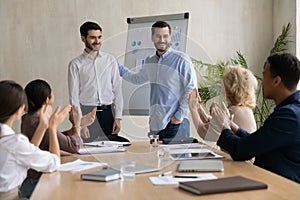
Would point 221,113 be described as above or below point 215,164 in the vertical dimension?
above

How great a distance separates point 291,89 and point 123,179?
0.93m

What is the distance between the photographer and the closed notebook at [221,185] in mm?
→ 1736

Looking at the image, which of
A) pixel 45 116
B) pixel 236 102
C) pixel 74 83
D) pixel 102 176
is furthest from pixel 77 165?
pixel 74 83

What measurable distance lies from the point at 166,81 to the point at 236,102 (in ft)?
1.55

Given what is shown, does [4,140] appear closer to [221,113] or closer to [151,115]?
[221,113]

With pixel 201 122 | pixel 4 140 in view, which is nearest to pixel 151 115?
pixel 201 122

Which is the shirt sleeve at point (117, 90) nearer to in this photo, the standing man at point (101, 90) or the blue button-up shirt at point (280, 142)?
the standing man at point (101, 90)

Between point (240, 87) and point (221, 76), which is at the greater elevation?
point (240, 87)

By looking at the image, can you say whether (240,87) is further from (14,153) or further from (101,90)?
(14,153)

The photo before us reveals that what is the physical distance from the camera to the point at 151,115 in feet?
11.6

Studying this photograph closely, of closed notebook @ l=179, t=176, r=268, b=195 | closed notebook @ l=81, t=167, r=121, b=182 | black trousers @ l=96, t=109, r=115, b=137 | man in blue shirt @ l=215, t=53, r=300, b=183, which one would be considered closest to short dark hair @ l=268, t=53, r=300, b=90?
man in blue shirt @ l=215, t=53, r=300, b=183

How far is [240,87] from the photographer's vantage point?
2.97 meters

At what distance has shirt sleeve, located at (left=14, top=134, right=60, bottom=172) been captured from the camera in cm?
212

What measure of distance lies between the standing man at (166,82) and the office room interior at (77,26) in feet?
4.71
